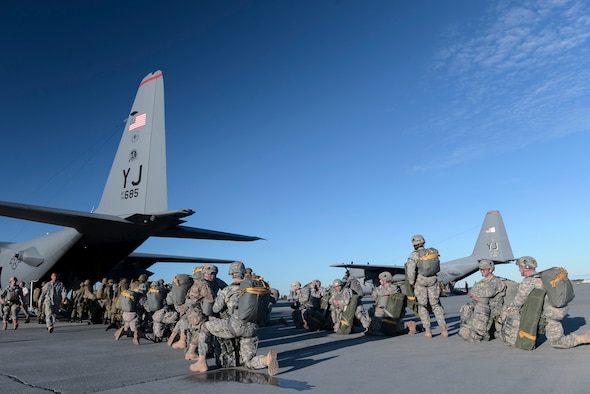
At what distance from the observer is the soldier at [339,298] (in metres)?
9.70

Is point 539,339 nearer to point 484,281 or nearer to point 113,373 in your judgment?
point 484,281

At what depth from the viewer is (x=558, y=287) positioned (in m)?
6.37

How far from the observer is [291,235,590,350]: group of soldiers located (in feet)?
21.7

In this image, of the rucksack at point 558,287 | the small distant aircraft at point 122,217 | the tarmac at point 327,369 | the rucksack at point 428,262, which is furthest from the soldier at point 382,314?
the small distant aircraft at point 122,217

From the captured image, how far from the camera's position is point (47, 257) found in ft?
52.0

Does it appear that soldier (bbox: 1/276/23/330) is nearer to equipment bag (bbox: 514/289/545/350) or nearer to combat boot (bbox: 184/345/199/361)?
combat boot (bbox: 184/345/199/361)

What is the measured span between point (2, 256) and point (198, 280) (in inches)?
585

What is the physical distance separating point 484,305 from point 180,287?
5.35 metres

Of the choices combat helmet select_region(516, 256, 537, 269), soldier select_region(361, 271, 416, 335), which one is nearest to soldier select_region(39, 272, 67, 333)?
soldier select_region(361, 271, 416, 335)

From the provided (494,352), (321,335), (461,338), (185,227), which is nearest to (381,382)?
→ (494,352)

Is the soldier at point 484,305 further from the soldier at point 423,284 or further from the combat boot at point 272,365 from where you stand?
the combat boot at point 272,365

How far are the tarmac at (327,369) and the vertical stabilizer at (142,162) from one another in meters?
5.27

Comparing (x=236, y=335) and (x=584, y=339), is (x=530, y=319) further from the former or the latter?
(x=236, y=335)

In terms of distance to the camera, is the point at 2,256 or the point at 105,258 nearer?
the point at 105,258
